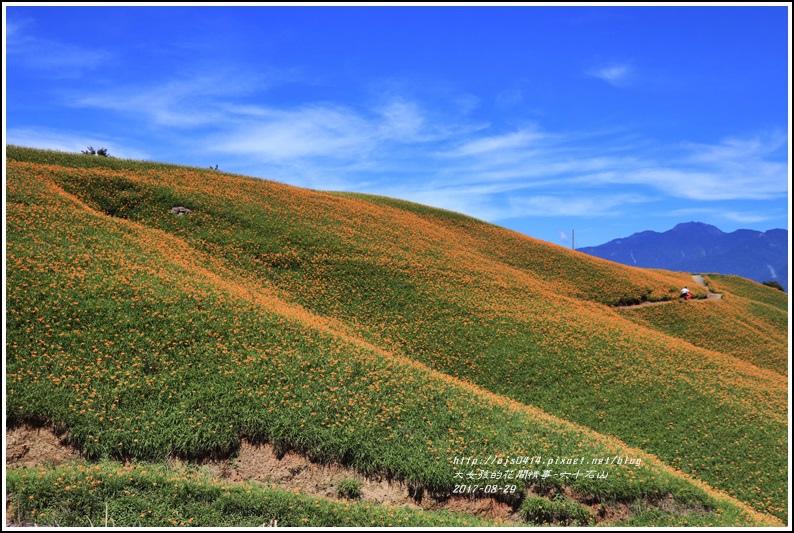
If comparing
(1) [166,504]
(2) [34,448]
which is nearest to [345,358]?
(1) [166,504]

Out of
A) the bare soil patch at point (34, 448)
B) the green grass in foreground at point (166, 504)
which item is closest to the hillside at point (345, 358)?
the bare soil patch at point (34, 448)

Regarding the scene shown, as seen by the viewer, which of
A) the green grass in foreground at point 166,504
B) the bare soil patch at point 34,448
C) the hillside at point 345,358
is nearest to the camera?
the green grass in foreground at point 166,504

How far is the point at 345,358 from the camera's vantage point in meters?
22.5

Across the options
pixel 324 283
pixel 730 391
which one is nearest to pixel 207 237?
pixel 324 283

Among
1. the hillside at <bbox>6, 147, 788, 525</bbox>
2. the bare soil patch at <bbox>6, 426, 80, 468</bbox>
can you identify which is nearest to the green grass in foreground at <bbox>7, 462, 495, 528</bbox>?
the bare soil patch at <bbox>6, 426, 80, 468</bbox>

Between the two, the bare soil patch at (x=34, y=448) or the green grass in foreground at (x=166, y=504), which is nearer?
the green grass in foreground at (x=166, y=504)

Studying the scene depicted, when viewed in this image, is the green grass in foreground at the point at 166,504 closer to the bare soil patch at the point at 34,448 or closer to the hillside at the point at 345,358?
the bare soil patch at the point at 34,448

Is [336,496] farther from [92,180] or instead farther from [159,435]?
[92,180]

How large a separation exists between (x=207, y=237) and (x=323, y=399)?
76.0ft

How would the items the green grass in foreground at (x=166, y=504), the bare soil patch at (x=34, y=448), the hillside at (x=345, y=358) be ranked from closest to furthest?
the green grass in foreground at (x=166, y=504) → the bare soil patch at (x=34, y=448) → the hillside at (x=345, y=358)

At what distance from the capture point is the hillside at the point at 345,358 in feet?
55.9

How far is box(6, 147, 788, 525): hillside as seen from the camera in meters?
17.0

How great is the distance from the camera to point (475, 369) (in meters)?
28.5

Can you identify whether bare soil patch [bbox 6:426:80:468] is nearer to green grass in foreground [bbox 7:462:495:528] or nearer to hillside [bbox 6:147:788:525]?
hillside [bbox 6:147:788:525]
